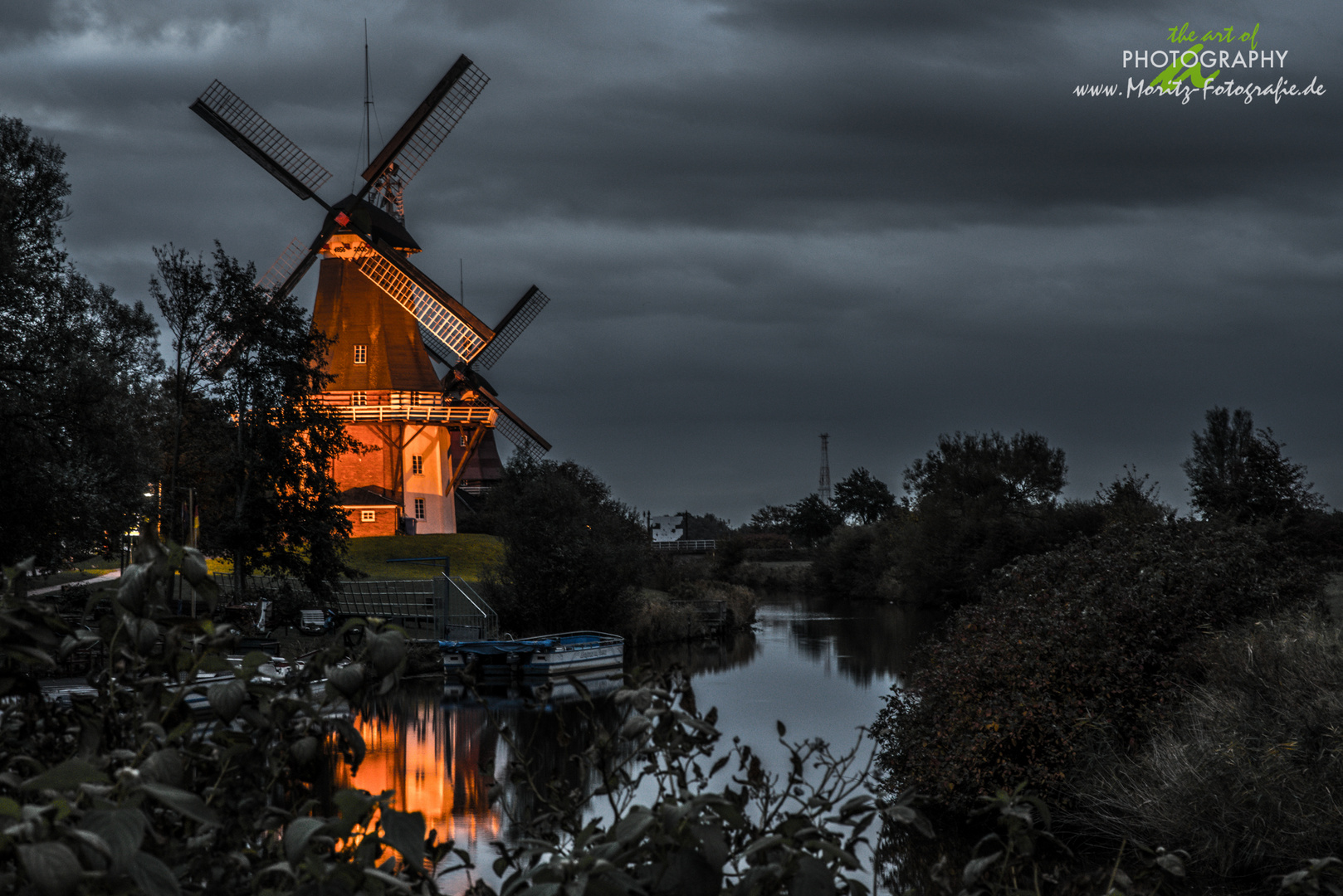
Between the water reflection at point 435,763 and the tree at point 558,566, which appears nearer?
the water reflection at point 435,763

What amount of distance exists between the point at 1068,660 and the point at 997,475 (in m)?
40.7

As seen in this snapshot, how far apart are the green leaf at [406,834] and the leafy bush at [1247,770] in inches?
373

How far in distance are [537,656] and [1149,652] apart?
16018 millimetres

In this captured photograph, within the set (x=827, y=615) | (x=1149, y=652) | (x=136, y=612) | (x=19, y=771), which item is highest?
(x=136, y=612)

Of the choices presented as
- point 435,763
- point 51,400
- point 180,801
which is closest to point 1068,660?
point 435,763

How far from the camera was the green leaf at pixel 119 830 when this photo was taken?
1.55 metres

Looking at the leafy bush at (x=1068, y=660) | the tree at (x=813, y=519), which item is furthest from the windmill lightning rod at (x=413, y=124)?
the tree at (x=813, y=519)

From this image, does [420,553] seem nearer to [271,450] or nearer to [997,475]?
[271,450]

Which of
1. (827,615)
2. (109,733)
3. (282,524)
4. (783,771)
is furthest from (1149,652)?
(827,615)

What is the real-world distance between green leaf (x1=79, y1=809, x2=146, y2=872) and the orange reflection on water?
9.29 meters

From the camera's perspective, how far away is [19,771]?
2703 mm

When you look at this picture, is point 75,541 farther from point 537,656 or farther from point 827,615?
point 827,615

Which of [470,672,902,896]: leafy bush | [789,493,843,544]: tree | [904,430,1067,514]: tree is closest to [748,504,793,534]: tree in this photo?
[789,493,843,544]: tree

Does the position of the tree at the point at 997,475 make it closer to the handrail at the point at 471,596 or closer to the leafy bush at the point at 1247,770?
the handrail at the point at 471,596
